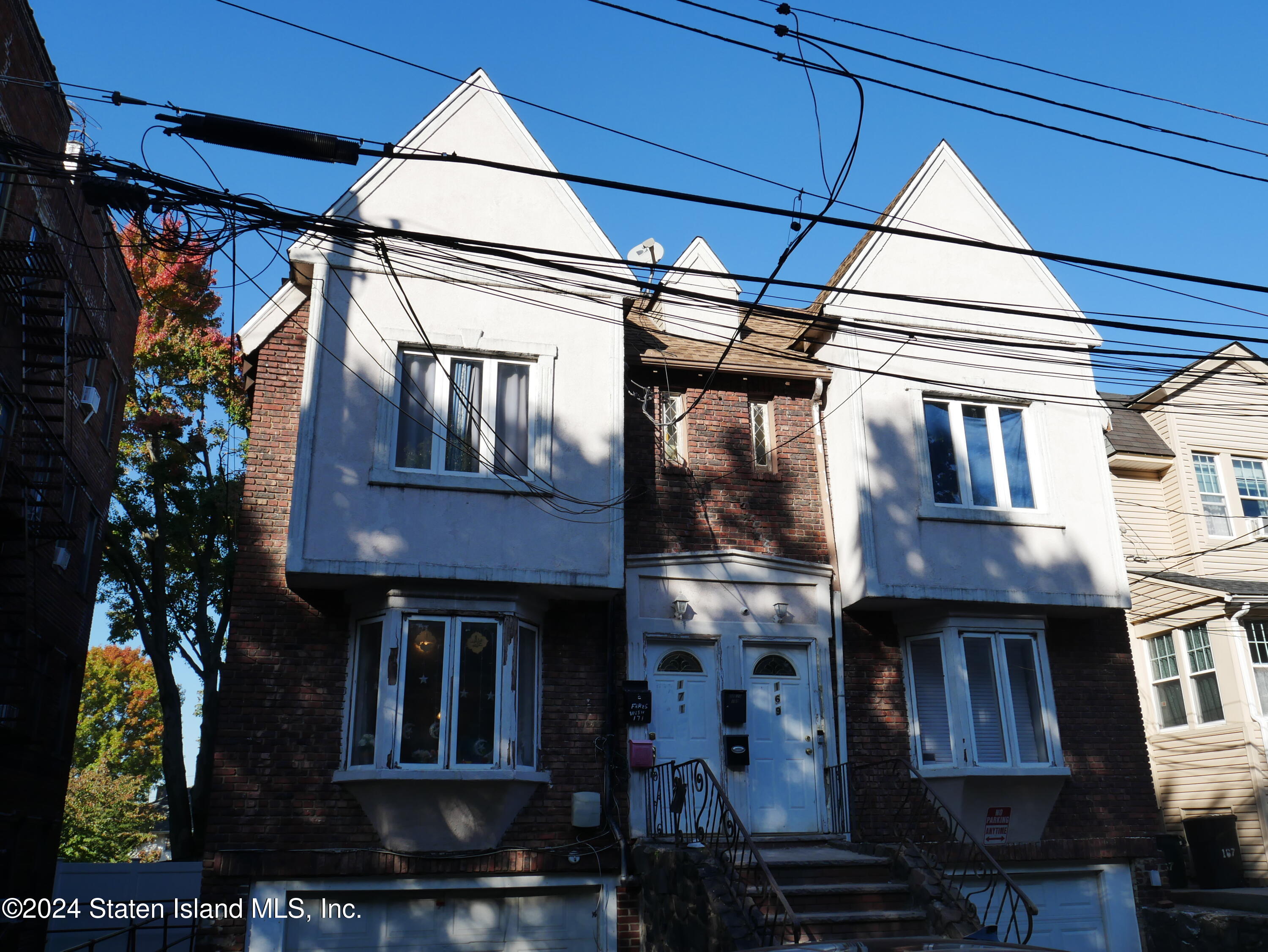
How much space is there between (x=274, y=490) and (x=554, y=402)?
3.32 m

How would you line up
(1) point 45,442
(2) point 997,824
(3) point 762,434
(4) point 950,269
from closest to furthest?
(2) point 997,824
(3) point 762,434
(4) point 950,269
(1) point 45,442

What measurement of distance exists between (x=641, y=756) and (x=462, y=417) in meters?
4.33

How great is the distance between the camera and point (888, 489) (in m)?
12.7

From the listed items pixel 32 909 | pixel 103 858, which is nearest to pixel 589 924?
pixel 32 909

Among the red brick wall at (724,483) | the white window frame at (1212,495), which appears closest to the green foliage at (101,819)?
the red brick wall at (724,483)

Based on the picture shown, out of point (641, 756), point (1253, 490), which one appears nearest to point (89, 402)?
point (641, 756)

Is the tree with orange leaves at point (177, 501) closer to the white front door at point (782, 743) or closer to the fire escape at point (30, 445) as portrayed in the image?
the fire escape at point (30, 445)

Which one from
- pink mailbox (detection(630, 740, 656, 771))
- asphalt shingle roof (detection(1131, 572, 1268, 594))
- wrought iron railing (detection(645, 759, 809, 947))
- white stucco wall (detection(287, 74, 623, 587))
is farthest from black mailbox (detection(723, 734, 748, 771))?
asphalt shingle roof (detection(1131, 572, 1268, 594))

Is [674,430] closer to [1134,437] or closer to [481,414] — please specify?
[481,414]

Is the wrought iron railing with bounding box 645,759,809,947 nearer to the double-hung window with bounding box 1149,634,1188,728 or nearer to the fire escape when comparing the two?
the fire escape

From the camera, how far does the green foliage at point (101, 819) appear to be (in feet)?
118

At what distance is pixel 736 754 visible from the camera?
39.3 ft

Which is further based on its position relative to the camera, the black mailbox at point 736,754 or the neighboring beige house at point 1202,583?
the neighboring beige house at point 1202,583

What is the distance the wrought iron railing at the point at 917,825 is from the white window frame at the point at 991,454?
328 cm
